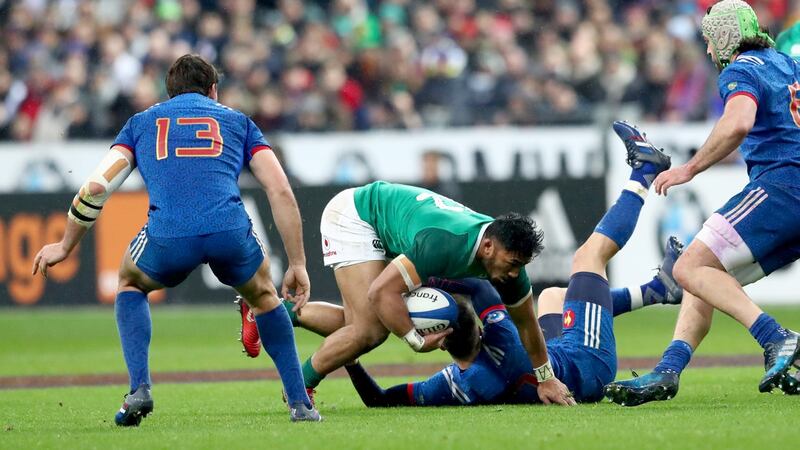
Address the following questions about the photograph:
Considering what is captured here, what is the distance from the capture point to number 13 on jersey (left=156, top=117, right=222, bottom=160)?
7445 millimetres

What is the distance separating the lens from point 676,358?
8.35 meters

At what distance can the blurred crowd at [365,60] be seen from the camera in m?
19.9

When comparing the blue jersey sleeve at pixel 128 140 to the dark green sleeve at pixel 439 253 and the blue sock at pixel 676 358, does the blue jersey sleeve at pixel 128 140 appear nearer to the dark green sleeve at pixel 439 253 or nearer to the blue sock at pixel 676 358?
the dark green sleeve at pixel 439 253

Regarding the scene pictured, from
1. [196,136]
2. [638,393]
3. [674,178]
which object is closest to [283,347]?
[196,136]

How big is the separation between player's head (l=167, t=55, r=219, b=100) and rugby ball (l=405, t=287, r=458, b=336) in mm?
1747

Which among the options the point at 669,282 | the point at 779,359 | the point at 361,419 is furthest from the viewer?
the point at 669,282

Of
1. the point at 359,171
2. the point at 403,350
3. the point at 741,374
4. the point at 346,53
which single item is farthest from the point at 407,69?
the point at 741,374

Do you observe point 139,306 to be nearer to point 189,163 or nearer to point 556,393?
point 189,163

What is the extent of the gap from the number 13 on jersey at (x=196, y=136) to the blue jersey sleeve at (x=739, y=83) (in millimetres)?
2989

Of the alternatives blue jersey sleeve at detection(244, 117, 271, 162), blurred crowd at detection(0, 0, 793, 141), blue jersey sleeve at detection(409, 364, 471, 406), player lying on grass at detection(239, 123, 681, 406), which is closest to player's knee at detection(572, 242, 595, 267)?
player lying on grass at detection(239, 123, 681, 406)

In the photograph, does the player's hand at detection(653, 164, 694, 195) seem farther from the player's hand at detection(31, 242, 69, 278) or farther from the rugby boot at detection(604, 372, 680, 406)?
the player's hand at detection(31, 242, 69, 278)

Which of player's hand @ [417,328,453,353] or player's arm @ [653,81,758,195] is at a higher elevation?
player's arm @ [653,81,758,195]

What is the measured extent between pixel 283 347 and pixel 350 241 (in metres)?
1.67

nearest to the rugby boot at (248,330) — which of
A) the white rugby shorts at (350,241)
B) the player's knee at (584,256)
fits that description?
the white rugby shorts at (350,241)
